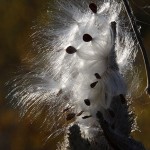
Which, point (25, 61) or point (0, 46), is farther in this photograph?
point (0, 46)

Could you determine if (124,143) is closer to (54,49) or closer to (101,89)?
(101,89)

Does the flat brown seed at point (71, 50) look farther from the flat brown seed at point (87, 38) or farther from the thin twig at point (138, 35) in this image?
the thin twig at point (138, 35)

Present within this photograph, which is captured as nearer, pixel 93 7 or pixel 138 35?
pixel 138 35

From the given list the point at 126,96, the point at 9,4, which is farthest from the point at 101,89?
the point at 9,4

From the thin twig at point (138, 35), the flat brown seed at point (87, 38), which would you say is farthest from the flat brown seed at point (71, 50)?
the thin twig at point (138, 35)

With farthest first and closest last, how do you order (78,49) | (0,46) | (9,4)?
(9,4)
(0,46)
(78,49)

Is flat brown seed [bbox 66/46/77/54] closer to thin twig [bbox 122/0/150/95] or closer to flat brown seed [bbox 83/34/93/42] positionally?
flat brown seed [bbox 83/34/93/42]

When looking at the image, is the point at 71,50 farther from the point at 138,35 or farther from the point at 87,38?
the point at 138,35

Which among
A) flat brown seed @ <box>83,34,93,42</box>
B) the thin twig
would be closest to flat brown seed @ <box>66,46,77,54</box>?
flat brown seed @ <box>83,34,93,42</box>

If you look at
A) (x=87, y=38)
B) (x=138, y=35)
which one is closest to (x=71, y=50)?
(x=87, y=38)

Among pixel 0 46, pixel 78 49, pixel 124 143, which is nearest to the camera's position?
pixel 124 143

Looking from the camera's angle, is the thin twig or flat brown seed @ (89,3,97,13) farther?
flat brown seed @ (89,3,97,13)
